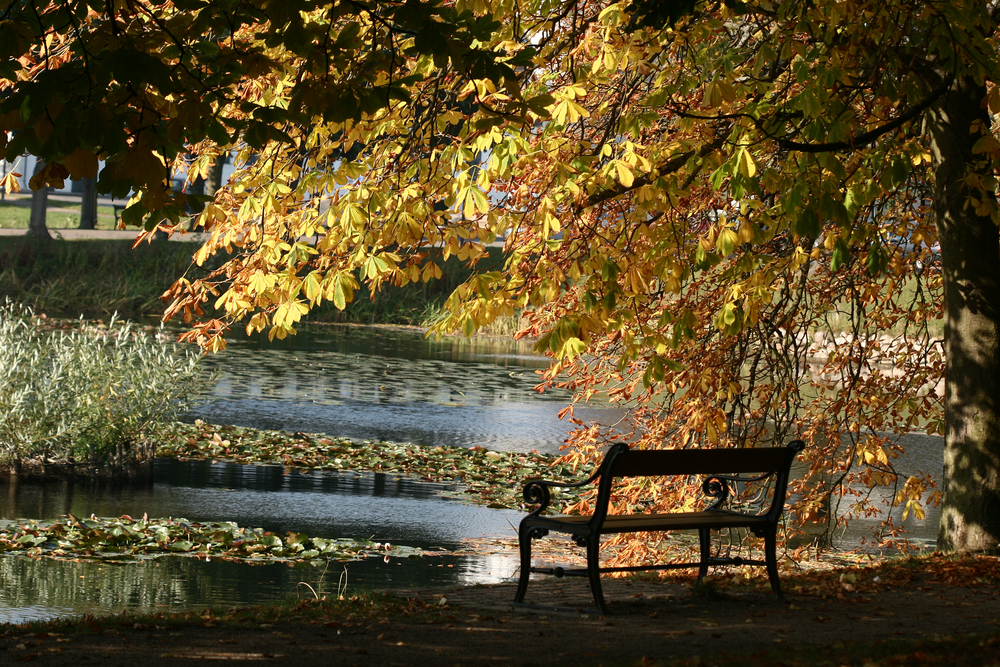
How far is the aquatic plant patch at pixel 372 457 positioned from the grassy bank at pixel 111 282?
18.4m

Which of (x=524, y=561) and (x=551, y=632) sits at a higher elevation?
(x=524, y=561)

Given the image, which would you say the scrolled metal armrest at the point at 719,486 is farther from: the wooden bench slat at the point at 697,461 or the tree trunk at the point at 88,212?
the tree trunk at the point at 88,212

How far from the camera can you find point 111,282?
108 feet

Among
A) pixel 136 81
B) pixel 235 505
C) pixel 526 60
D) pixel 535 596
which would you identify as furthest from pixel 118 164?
pixel 235 505

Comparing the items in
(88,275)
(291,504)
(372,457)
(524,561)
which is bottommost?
(291,504)

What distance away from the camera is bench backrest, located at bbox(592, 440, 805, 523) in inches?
221

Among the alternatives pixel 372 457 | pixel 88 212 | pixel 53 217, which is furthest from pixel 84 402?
pixel 53 217

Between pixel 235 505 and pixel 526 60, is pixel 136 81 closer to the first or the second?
pixel 526 60

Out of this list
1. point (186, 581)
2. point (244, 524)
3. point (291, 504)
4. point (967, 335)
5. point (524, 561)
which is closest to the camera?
point (524, 561)

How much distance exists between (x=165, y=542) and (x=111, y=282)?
88.6 feet

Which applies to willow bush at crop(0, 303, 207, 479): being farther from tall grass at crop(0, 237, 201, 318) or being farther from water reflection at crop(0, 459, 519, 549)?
tall grass at crop(0, 237, 201, 318)

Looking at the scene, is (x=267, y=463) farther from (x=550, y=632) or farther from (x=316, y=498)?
(x=550, y=632)

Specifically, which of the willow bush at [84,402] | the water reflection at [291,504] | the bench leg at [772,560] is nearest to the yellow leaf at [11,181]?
the water reflection at [291,504]

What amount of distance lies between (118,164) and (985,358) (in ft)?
19.2
